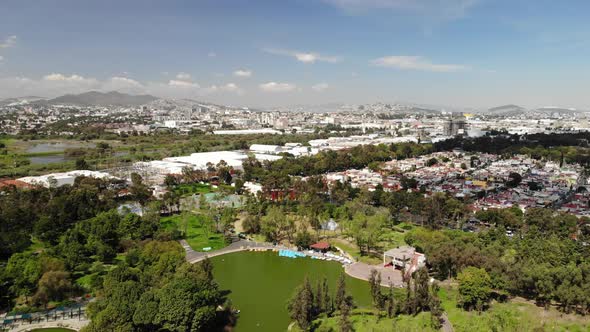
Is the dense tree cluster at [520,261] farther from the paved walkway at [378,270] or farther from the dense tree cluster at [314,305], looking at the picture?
the dense tree cluster at [314,305]

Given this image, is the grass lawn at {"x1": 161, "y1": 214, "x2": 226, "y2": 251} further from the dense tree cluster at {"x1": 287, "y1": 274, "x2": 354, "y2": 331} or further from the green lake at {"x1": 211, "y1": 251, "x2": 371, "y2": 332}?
the dense tree cluster at {"x1": 287, "y1": 274, "x2": 354, "y2": 331}

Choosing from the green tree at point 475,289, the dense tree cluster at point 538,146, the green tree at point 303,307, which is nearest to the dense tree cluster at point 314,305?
the green tree at point 303,307

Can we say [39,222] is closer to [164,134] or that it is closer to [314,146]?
[314,146]

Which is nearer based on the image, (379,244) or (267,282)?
(267,282)

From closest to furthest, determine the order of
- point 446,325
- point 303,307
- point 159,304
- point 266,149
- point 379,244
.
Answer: point 159,304 < point 303,307 < point 446,325 < point 379,244 < point 266,149

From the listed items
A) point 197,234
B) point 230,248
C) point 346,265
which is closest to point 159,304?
point 230,248

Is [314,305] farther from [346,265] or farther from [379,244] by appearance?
[379,244]

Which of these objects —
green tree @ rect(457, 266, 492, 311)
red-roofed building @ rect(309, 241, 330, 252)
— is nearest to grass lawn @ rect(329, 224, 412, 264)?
red-roofed building @ rect(309, 241, 330, 252)
